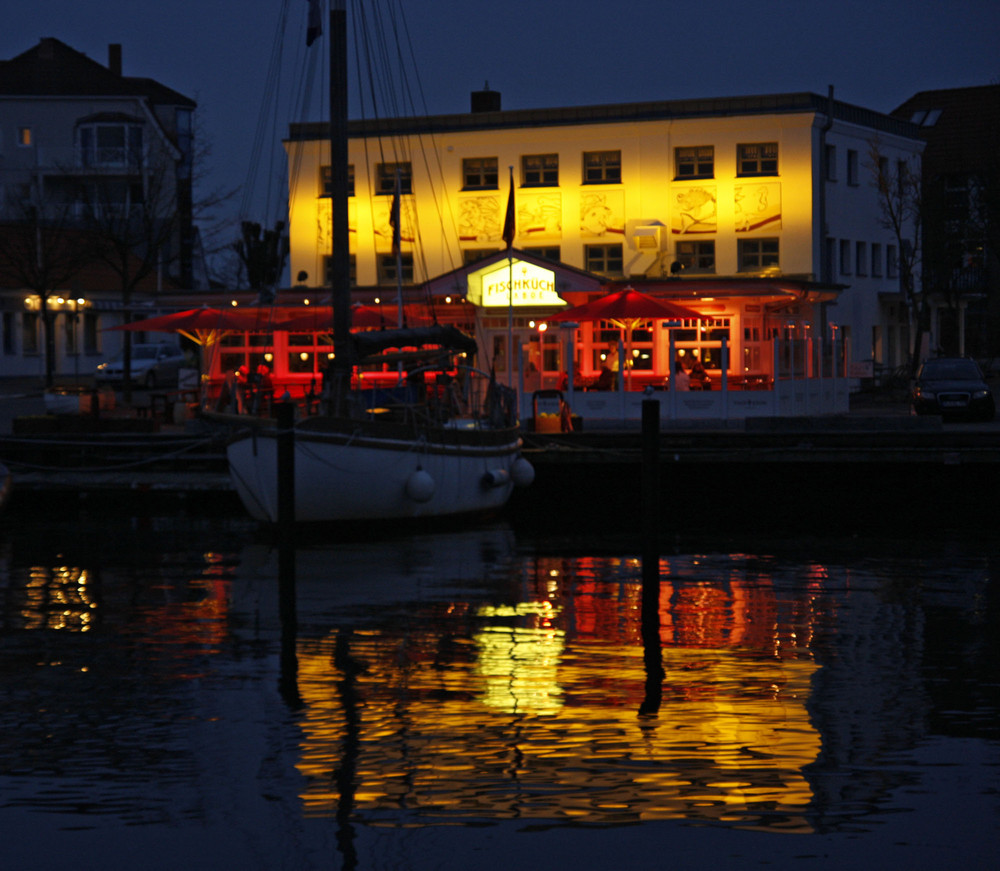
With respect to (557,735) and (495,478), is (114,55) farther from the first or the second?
(557,735)

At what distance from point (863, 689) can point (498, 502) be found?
14627 mm

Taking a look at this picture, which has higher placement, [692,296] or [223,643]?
[692,296]

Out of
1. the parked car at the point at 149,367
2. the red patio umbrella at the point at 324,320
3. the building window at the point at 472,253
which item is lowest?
the parked car at the point at 149,367

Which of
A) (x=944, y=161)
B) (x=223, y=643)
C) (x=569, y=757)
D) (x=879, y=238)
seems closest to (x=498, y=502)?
(x=223, y=643)

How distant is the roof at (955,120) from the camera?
75.8 metres

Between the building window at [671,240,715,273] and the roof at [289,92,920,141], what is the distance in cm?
367

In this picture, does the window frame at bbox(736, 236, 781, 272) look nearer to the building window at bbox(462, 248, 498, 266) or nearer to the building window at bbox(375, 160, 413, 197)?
the building window at bbox(462, 248, 498, 266)

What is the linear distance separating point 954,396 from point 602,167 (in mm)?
14628

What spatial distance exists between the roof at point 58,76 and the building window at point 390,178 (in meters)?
30.3

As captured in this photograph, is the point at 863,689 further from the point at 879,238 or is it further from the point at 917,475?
the point at 879,238

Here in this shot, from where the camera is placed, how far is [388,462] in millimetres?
23500

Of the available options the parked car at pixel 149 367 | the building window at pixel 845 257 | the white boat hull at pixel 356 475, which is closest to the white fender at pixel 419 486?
the white boat hull at pixel 356 475

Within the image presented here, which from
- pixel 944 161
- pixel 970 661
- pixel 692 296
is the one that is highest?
pixel 944 161

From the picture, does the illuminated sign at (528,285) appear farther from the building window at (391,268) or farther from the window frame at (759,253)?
the building window at (391,268)
